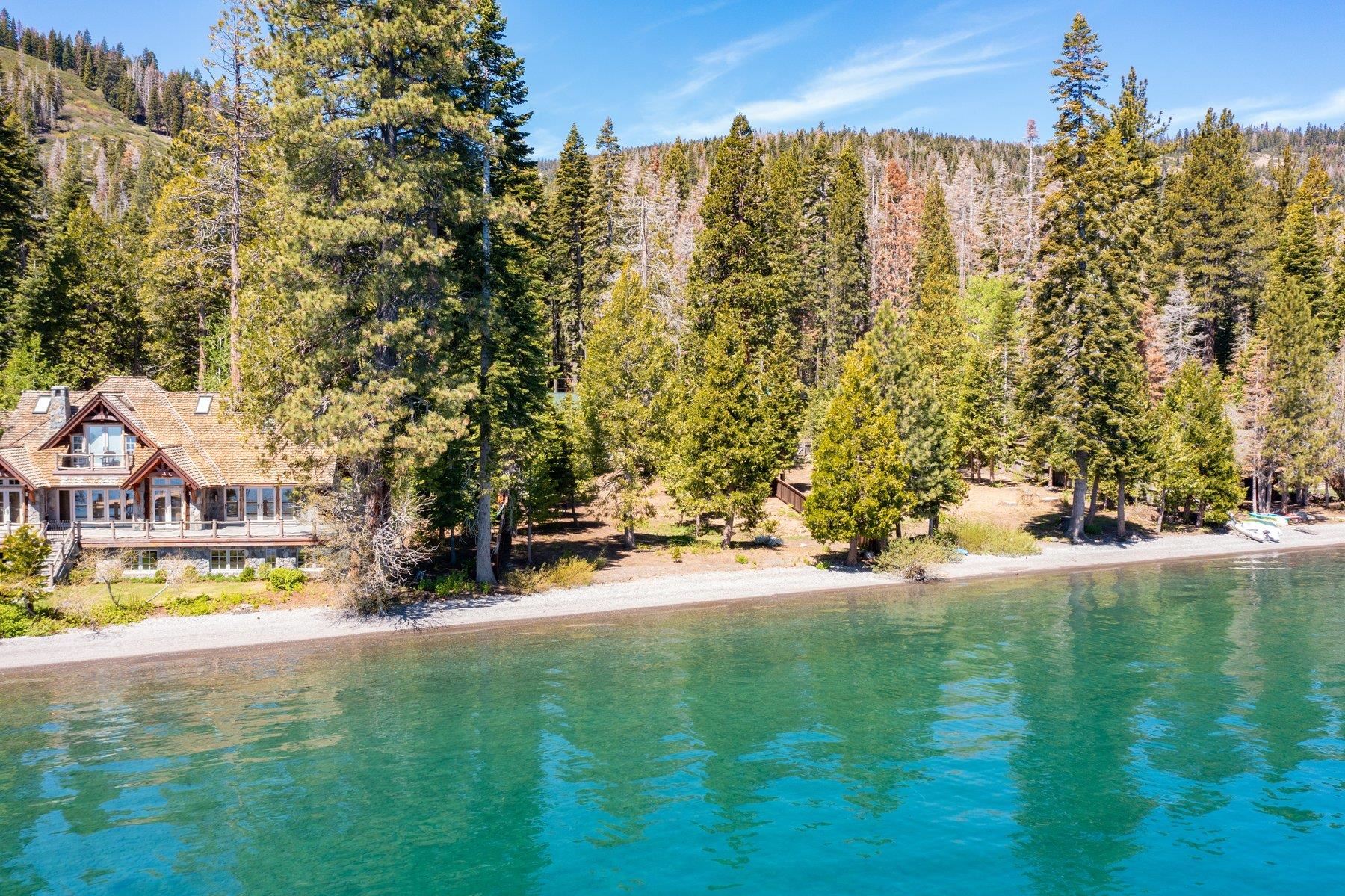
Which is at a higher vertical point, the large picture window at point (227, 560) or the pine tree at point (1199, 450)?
the pine tree at point (1199, 450)

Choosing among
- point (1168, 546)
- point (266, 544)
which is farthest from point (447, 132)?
point (1168, 546)

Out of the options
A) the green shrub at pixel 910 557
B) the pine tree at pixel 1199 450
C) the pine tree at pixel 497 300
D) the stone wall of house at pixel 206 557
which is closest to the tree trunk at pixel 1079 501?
the pine tree at pixel 1199 450

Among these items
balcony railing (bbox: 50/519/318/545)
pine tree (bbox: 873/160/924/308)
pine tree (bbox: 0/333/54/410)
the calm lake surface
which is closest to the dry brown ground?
the calm lake surface

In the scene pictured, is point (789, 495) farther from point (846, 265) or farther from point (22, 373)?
point (22, 373)

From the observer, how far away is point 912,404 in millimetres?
41031

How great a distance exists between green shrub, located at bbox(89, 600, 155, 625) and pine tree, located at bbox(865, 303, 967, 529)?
33.6 m

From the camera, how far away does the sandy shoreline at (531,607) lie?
27250 millimetres

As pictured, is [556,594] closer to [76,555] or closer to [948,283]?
[76,555]

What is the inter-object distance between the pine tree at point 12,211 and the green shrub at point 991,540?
188 ft

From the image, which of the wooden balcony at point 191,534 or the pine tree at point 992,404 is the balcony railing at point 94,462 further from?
the pine tree at point 992,404

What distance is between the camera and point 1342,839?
1550 cm

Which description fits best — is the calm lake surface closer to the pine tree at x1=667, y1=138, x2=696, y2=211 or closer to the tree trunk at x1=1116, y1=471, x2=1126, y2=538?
the tree trunk at x1=1116, y1=471, x2=1126, y2=538

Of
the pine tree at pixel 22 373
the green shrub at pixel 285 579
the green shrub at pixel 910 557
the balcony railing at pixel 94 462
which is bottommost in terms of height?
the green shrub at pixel 910 557

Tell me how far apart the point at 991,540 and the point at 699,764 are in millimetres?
31062
